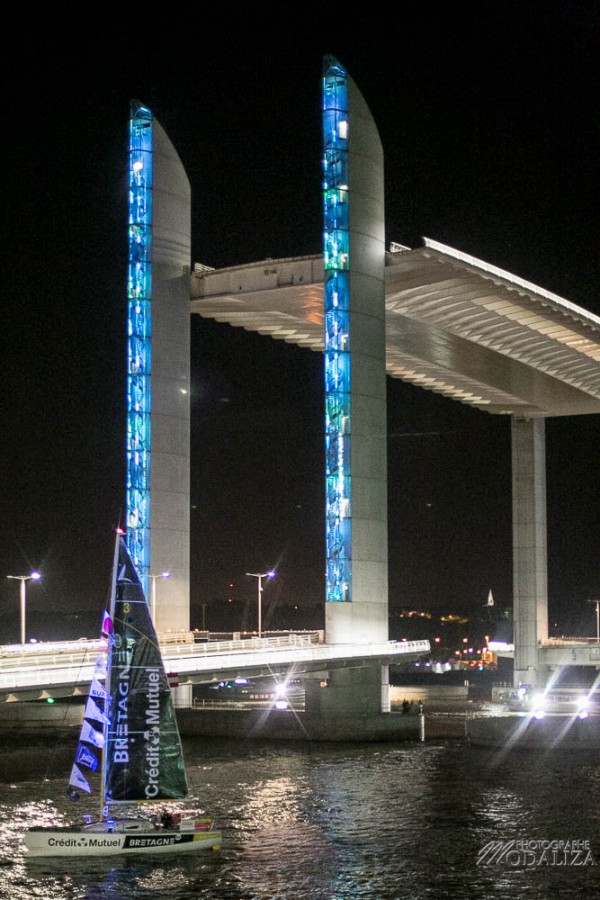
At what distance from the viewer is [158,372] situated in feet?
234

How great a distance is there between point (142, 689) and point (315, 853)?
5794 millimetres

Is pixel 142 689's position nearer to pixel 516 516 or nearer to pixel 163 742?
pixel 163 742

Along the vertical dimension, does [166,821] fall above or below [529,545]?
below

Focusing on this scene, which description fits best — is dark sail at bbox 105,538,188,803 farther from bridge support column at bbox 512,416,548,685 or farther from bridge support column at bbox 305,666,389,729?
bridge support column at bbox 512,416,548,685

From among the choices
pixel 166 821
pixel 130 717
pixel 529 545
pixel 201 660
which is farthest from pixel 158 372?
pixel 529 545

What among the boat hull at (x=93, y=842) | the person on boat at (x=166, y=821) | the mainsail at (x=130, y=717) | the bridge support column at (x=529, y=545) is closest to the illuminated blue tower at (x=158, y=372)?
the mainsail at (x=130, y=717)

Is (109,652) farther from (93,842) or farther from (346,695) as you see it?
(346,695)

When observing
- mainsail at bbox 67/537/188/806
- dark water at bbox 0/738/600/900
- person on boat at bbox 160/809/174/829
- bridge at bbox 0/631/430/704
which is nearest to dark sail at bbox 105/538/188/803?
mainsail at bbox 67/537/188/806

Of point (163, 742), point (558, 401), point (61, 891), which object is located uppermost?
point (558, 401)

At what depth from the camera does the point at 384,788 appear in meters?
47.4

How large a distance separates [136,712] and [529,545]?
6974 cm

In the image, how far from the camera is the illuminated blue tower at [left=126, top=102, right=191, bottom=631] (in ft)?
233

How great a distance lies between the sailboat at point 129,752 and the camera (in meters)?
35.7

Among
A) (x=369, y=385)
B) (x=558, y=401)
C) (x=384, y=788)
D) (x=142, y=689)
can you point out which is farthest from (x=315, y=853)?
(x=558, y=401)
